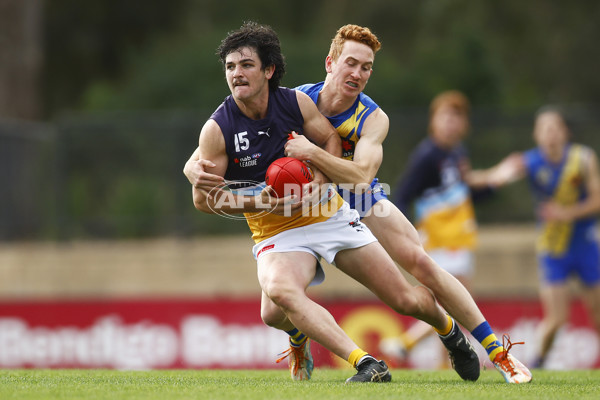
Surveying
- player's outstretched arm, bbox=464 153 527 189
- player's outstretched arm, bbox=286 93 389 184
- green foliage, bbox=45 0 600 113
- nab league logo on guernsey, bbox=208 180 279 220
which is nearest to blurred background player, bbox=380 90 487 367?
player's outstretched arm, bbox=464 153 527 189

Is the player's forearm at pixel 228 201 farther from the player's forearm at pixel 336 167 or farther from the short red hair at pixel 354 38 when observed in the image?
the short red hair at pixel 354 38

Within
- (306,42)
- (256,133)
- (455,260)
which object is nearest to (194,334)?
(455,260)

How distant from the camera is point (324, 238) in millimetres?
5812

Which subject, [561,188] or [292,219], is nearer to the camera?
[292,219]

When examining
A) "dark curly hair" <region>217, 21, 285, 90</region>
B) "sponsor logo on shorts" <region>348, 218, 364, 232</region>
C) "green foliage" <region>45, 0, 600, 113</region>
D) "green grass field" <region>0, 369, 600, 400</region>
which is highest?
"green foliage" <region>45, 0, 600, 113</region>

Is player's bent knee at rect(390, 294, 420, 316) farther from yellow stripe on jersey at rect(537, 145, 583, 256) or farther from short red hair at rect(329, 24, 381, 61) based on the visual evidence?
yellow stripe on jersey at rect(537, 145, 583, 256)

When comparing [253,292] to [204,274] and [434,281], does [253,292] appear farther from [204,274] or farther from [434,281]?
[434,281]

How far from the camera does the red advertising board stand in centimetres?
1090

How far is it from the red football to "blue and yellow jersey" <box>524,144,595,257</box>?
4.96 meters

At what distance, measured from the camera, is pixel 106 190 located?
1312 cm

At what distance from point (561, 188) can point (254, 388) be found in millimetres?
5695

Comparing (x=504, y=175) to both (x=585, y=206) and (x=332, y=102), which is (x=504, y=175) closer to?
(x=585, y=206)

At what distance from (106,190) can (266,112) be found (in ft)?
25.3

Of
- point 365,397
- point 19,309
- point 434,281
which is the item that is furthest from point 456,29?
point 365,397
